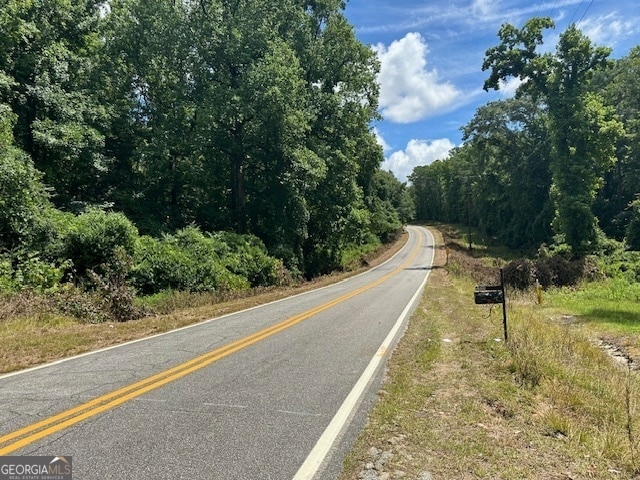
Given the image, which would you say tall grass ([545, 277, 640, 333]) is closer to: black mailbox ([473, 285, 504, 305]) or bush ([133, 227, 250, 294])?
black mailbox ([473, 285, 504, 305])

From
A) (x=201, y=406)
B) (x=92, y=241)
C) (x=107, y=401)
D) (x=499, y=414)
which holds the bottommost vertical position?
(x=499, y=414)

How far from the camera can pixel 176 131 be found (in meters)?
24.5

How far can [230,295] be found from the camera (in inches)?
706

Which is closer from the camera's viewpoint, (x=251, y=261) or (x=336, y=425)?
(x=336, y=425)

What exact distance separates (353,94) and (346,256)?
1636 centimetres

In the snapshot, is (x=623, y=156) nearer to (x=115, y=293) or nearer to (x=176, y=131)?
(x=176, y=131)

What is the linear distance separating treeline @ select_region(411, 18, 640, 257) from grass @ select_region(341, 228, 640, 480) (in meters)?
30.8

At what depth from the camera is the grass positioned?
382cm

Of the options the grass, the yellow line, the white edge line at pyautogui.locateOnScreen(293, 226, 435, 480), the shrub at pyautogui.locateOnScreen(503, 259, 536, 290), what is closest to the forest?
the yellow line

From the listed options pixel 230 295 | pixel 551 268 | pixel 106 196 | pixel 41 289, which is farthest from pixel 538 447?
pixel 551 268

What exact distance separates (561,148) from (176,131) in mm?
31825

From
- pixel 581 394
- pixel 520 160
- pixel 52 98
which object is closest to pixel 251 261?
pixel 52 98

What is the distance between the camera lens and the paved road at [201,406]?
148 inches

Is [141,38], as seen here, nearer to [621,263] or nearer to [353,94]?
[353,94]
